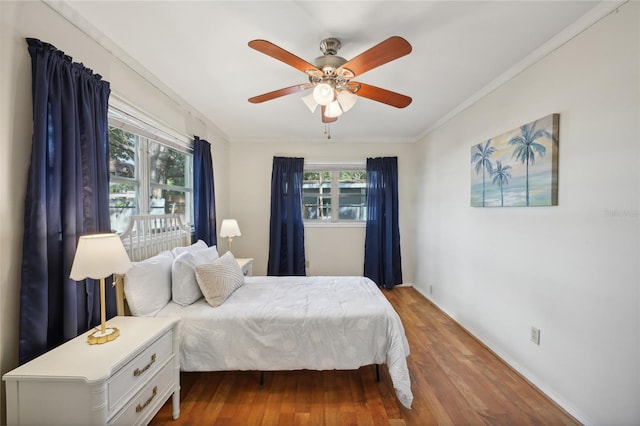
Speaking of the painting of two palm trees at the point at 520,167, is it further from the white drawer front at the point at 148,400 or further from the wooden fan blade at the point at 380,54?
the white drawer front at the point at 148,400

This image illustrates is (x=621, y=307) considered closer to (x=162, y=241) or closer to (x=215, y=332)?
(x=215, y=332)

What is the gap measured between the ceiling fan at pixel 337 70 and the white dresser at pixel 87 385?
1.69 metres

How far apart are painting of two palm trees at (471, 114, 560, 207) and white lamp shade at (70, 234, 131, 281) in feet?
8.97

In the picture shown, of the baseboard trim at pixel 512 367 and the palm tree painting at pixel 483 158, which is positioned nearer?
the baseboard trim at pixel 512 367

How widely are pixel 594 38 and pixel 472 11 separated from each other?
2.52ft

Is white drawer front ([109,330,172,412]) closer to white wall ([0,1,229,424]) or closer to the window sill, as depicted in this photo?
white wall ([0,1,229,424])

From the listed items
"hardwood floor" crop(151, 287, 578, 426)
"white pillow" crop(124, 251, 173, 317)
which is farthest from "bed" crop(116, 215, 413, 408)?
"hardwood floor" crop(151, 287, 578, 426)

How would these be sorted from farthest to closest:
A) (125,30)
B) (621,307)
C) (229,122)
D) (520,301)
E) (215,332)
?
(229,122) < (520,301) < (215,332) < (125,30) < (621,307)

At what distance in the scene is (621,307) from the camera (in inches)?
54.6

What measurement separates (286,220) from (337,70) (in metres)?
2.79

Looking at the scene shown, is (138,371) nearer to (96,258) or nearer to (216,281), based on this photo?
(96,258)

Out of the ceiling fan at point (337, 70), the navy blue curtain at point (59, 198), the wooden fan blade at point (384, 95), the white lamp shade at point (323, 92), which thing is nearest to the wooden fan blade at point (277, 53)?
the ceiling fan at point (337, 70)

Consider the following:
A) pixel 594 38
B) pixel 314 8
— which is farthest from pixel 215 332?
pixel 594 38

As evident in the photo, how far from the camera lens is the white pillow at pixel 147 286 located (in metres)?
1.72
